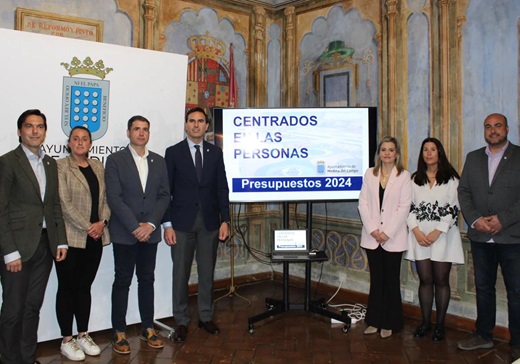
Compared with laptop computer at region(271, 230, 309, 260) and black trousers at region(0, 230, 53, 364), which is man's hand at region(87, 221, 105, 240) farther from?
laptop computer at region(271, 230, 309, 260)

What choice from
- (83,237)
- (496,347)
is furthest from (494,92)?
(83,237)

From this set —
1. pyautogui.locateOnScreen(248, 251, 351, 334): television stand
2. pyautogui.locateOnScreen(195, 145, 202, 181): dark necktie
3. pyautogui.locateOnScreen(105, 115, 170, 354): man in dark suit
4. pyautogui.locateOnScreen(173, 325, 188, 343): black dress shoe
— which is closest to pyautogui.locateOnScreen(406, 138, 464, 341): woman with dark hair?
pyautogui.locateOnScreen(248, 251, 351, 334): television stand

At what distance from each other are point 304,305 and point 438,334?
1.14 m

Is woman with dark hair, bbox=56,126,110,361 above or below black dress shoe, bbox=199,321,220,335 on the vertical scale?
above

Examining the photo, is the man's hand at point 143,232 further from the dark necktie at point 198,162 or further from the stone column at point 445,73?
the stone column at point 445,73

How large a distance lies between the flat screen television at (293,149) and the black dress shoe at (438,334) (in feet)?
4.26

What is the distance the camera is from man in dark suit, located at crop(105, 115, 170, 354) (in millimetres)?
3367

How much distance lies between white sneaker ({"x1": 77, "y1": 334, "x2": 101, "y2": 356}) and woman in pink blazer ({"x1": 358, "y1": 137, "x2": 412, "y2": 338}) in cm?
205

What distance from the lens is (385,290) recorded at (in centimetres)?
378

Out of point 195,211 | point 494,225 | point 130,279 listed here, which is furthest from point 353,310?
point 130,279

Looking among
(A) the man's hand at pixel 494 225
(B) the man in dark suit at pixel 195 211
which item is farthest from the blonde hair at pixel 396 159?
(B) the man in dark suit at pixel 195 211

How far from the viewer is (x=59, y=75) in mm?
3457

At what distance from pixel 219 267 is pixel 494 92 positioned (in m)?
3.16

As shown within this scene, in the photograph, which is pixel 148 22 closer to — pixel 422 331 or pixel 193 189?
pixel 193 189
